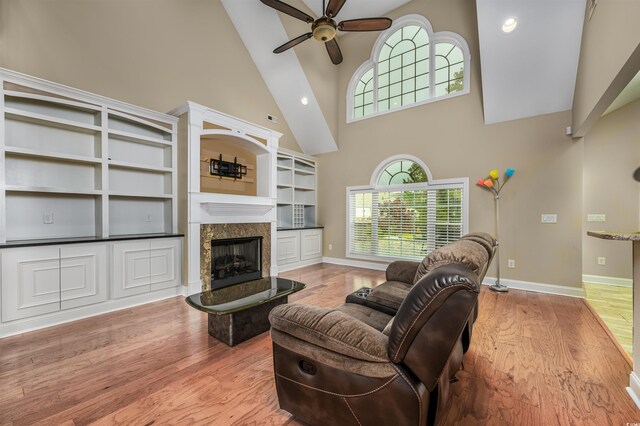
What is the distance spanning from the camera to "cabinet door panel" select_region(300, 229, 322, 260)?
20.2ft

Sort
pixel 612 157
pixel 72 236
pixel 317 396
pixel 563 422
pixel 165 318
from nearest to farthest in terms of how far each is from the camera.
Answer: pixel 317 396
pixel 563 422
pixel 165 318
pixel 72 236
pixel 612 157

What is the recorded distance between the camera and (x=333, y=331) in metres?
1.29

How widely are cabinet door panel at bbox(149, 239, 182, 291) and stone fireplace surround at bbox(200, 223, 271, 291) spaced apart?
0.34m

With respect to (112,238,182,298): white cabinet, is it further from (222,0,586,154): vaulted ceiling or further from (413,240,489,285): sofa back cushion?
(222,0,586,154): vaulted ceiling

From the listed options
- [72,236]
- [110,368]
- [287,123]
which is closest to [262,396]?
[110,368]

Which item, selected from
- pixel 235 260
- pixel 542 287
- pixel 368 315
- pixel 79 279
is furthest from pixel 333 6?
pixel 542 287

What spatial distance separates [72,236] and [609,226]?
27.0ft

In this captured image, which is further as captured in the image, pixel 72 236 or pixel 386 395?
pixel 72 236

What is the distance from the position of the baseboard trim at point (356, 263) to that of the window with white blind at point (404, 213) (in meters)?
0.16

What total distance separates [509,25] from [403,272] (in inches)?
148

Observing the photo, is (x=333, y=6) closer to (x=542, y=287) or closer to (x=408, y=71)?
(x=408, y=71)

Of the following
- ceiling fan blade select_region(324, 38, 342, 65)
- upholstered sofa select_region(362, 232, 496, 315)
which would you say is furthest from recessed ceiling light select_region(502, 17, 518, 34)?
upholstered sofa select_region(362, 232, 496, 315)

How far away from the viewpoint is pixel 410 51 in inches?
215

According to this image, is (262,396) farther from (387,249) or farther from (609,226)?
(609,226)
